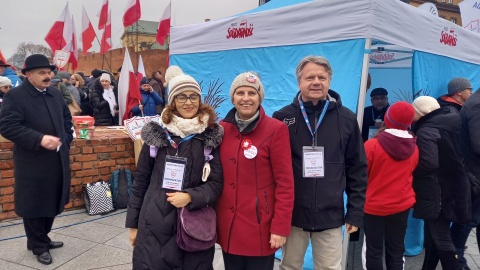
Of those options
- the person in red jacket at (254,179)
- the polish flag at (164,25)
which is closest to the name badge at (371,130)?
the person in red jacket at (254,179)

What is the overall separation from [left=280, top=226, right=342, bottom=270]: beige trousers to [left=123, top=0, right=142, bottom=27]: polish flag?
24.6ft

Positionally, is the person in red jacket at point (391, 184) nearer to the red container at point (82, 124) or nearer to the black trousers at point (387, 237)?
the black trousers at point (387, 237)

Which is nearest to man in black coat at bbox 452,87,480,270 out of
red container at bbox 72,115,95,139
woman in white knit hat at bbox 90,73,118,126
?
red container at bbox 72,115,95,139

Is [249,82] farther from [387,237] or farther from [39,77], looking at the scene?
[39,77]

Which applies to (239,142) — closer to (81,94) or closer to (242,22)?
(242,22)

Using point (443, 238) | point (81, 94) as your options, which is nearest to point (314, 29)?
point (443, 238)

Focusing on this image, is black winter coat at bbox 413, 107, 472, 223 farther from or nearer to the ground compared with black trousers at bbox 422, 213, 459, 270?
farther from the ground

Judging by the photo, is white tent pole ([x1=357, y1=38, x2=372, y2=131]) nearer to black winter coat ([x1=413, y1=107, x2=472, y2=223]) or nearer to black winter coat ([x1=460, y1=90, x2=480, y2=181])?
black winter coat ([x1=413, y1=107, x2=472, y2=223])

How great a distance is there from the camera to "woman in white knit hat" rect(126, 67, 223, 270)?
2008 mm

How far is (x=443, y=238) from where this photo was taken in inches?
118

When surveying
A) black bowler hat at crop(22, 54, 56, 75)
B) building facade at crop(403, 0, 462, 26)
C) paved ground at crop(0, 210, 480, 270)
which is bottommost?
paved ground at crop(0, 210, 480, 270)

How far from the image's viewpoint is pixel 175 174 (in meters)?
2.03

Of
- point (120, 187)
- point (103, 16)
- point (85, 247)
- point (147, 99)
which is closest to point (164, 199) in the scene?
point (85, 247)

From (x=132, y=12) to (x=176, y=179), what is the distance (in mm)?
7379
